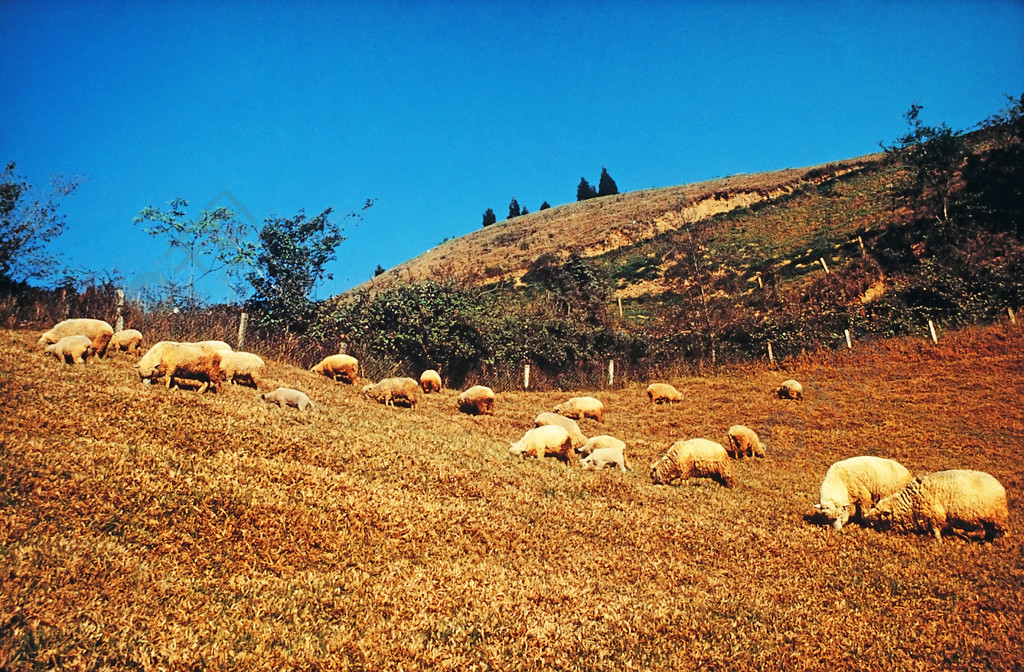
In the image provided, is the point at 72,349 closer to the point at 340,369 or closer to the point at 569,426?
the point at 340,369

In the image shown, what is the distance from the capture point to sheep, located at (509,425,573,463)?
1204 centimetres

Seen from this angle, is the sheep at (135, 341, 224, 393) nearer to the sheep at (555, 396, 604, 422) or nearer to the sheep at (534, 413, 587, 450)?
the sheep at (534, 413, 587, 450)

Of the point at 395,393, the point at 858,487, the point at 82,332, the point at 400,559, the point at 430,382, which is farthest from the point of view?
the point at 430,382

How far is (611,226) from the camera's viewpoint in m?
55.8

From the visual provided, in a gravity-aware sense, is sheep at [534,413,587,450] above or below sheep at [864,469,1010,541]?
above

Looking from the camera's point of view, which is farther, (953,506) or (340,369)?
(340,369)

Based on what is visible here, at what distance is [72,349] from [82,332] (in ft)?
4.46

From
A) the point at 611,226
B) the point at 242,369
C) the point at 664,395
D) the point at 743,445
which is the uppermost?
the point at 611,226

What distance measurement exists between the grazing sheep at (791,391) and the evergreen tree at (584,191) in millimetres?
70275

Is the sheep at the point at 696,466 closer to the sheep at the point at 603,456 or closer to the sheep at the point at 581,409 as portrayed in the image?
the sheep at the point at 603,456

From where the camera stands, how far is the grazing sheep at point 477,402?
1770cm

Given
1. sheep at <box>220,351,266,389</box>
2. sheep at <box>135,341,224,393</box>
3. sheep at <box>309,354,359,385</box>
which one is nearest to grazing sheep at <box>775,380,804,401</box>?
sheep at <box>309,354,359,385</box>

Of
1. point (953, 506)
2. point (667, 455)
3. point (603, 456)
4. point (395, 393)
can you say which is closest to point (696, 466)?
point (667, 455)

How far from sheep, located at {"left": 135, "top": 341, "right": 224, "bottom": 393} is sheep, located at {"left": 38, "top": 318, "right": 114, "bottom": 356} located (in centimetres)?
250
